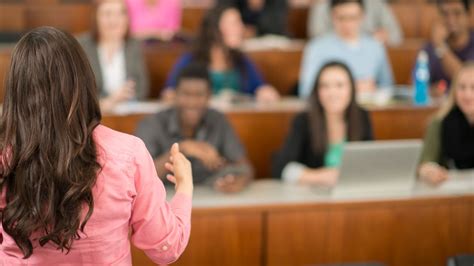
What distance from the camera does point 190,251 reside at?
2.62 metres

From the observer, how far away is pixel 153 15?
5414mm

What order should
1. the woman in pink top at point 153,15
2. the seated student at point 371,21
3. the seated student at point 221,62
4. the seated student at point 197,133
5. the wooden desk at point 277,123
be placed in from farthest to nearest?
the seated student at point 371,21, the woman in pink top at point 153,15, the seated student at point 221,62, the wooden desk at point 277,123, the seated student at point 197,133

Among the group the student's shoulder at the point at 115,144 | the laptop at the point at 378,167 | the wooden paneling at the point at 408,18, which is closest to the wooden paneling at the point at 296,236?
the laptop at the point at 378,167

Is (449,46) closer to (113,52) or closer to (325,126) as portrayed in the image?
(325,126)

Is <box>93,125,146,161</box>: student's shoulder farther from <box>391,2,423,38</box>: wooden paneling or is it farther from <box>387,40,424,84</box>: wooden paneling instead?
<box>391,2,423,38</box>: wooden paneling

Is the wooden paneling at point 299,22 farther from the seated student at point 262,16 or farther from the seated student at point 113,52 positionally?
the seated student at point 113,52

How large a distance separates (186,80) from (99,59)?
3.81 ft

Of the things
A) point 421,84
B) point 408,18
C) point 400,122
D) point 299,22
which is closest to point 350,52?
point 421,84

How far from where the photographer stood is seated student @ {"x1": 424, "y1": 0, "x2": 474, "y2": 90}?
4.63 metres

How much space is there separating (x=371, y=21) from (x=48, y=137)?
456 centimetres

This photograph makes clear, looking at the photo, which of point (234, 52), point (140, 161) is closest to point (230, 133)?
point (234, 52)

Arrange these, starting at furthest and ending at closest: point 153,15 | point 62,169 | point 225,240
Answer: point 153,15 → point 225,240 → point 62,169

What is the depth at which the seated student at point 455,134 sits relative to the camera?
3.24 metres

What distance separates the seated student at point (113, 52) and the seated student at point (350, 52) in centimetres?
90
